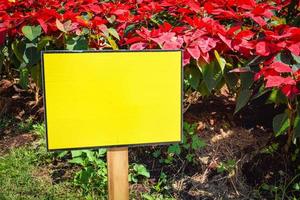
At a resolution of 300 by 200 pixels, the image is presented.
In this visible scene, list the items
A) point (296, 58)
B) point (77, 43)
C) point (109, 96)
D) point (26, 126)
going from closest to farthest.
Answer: point (109, 96)
point (296, 58)
point (77, 43)
point (26, 126)

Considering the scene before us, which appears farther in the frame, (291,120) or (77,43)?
(77,43)

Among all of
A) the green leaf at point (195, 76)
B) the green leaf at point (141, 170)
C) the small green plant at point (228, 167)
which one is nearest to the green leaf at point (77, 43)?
the green leaf at point (195, 76)

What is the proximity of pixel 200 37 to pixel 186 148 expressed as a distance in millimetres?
614

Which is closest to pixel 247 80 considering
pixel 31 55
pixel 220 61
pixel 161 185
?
pixel 220 61

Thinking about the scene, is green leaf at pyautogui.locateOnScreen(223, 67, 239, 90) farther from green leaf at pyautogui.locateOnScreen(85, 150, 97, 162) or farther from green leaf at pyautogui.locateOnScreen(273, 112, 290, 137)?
green leaf at pyautogui.locateOnScreen(85, 150, 97, 162)

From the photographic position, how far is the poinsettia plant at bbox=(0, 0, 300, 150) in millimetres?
1869

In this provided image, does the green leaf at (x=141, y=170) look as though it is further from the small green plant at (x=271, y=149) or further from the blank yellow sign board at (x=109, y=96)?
the blank yellow sign board at (x=109, y=96)

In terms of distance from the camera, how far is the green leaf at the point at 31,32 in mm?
2166

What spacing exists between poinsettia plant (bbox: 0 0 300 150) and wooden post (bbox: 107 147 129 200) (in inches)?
20.8

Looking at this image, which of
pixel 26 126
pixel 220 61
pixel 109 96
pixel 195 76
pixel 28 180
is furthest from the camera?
pixel 26 126

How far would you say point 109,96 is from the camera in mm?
1488

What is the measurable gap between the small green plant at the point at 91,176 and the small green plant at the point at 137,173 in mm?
127

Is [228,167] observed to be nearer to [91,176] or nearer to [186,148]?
[186,148]

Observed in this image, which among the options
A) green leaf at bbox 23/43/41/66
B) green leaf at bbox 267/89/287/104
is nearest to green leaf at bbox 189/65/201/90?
green leaf at bbox 267/89/287/104
